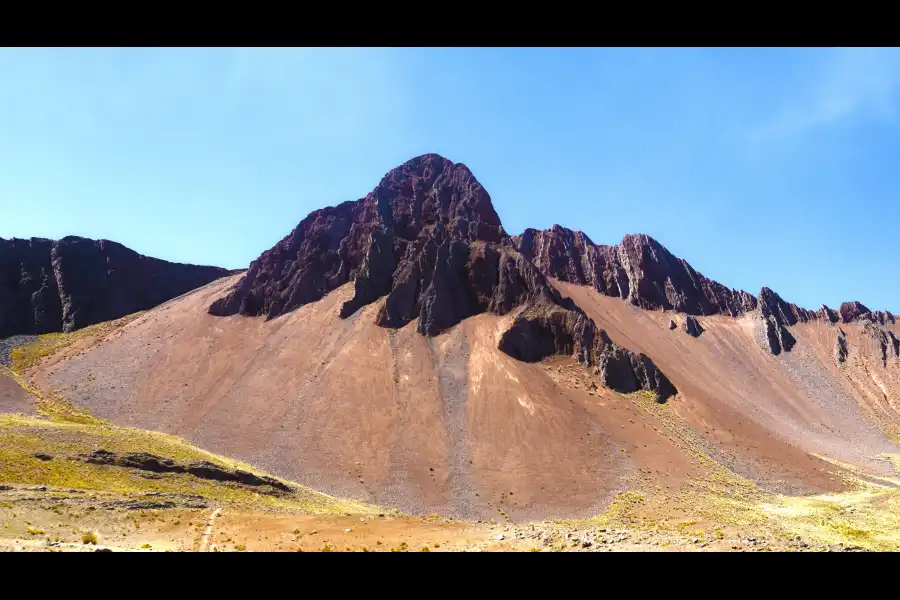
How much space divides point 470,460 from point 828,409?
82.4 meters

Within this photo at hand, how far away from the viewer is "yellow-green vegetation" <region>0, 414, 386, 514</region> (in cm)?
3300

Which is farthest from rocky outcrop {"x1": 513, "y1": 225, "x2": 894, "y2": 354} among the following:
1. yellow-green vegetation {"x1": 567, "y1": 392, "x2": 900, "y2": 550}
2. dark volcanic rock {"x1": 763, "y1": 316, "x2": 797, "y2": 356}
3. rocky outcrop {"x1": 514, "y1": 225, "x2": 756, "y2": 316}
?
yellow-green vegetation {"x1": 567, "y1": 392, "x2": 900, "y2": 550}

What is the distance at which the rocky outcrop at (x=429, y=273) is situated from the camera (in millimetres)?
79812

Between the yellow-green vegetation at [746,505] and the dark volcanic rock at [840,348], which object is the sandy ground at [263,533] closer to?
the yellow-green vegetation at [746,505]

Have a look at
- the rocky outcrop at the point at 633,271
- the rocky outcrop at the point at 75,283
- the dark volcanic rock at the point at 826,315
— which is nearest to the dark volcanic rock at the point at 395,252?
the rocky outcrop at the point at 633,271

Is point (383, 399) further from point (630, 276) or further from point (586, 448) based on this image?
point (630, 276)

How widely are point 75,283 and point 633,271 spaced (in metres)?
132

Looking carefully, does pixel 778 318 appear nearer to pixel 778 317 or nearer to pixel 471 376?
pixel 778 317

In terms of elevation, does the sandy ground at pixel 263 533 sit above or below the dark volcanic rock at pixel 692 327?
below

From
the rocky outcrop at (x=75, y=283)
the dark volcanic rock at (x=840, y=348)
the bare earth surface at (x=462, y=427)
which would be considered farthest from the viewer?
the dark volcanic rock at (x=840, y=348)

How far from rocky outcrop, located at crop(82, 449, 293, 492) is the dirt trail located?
9.47m

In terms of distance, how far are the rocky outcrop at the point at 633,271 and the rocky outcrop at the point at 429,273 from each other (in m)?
31.5
